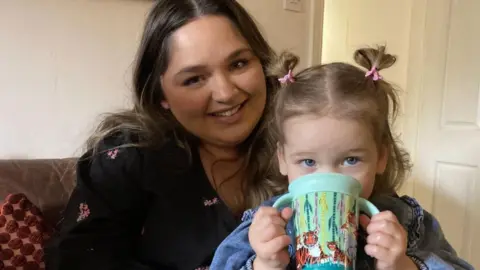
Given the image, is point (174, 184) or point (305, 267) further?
point (174, 184)

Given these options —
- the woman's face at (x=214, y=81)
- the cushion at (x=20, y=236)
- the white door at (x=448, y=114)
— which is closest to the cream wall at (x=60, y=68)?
the cushion at (x=20, y=236)

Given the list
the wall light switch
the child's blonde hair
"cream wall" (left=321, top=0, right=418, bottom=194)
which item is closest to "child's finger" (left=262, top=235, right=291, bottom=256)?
the child's blonde hair

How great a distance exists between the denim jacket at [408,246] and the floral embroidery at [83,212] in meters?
0.32

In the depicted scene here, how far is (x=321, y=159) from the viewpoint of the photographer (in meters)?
0.86

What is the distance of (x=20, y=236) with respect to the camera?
1266 mm

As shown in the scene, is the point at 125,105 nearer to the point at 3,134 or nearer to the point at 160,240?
the point at 3,134

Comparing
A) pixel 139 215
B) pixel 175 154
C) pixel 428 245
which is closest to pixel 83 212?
pixel 139 215

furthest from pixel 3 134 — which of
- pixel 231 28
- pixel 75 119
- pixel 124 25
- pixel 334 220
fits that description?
pixel 334 220

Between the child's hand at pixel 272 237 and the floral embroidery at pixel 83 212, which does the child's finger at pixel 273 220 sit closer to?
the child's hand at pixel 272 237

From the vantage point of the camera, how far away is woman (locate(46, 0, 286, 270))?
1.11 meters

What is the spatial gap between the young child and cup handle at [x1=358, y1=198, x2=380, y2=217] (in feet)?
0.04

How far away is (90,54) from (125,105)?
203 millimetres

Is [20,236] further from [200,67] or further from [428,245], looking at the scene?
[428,245]

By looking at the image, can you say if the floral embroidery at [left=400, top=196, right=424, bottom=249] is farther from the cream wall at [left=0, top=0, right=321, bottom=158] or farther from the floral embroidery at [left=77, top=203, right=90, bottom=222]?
the cream wall at [left=0, top=0, right=321, bottom=158]
